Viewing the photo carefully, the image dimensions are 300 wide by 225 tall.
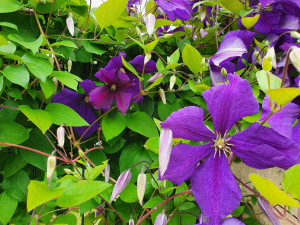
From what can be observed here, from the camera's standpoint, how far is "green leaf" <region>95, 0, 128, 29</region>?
0.55 m

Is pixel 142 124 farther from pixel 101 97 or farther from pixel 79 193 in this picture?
pixel 79 193

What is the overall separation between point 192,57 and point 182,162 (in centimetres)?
25

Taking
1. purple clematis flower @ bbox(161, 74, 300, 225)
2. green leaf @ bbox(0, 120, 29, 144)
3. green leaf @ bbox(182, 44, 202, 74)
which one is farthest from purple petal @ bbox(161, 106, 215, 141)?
green leaf @ bbox(0, 120, 29, 144)

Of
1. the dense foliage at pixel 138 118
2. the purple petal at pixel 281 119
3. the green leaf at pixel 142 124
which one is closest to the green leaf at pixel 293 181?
the dense foliage at pixel 138 118

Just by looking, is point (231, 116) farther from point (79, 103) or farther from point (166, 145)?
point (79, 103)

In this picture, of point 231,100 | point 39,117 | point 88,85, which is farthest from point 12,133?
point 231,100

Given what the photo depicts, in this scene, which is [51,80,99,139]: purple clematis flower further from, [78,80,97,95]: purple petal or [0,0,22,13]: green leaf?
[0,0,22,13]: green leaf

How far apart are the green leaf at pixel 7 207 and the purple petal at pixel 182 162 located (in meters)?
0.37

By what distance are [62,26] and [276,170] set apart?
0.66 meters

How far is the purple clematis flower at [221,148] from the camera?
1.17ft

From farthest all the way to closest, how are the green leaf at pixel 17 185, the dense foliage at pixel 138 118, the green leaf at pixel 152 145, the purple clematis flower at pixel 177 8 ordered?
the purple clematis flower at pixel 177 8
the green leaf at pixel 17 185
the green leaf at pixel 152 145
the dense foliage at pixel 138 118

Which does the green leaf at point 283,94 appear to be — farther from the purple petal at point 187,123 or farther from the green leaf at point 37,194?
the green leaf at point 37,194

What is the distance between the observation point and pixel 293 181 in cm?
30

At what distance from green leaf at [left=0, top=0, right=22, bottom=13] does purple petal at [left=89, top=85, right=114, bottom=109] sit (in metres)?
0.22
